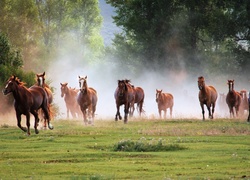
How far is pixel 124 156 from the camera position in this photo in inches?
914

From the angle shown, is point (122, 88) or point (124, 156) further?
point (122, 88)

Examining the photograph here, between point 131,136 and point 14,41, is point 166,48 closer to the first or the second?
point 14,41

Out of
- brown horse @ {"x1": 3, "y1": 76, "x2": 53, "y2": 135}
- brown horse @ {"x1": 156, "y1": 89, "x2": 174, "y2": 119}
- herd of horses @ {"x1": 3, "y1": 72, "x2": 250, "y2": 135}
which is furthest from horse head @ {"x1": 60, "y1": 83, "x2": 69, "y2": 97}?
brown horse @ {"x1": 3, "y1": 76, "x2": 53, "y2": 135}

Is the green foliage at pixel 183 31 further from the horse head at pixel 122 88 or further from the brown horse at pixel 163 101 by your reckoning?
the horse head at pixel 122 88

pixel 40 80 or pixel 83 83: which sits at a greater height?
pixel 83 83

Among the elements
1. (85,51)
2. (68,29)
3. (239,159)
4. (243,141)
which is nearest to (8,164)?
(239,159)

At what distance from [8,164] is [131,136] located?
32.7 ft

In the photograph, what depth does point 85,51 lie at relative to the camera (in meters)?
128

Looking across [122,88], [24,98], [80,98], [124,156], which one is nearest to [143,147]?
[124,156]

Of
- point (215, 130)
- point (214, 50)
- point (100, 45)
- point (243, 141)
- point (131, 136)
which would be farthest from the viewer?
point (100, 45)

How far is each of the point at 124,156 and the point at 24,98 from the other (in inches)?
392

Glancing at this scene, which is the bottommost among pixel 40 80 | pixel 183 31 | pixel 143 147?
pixel 143 147

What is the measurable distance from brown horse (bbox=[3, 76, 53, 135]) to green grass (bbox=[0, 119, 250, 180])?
0.98 m

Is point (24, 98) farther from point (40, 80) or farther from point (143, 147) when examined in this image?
point (143, 147)
